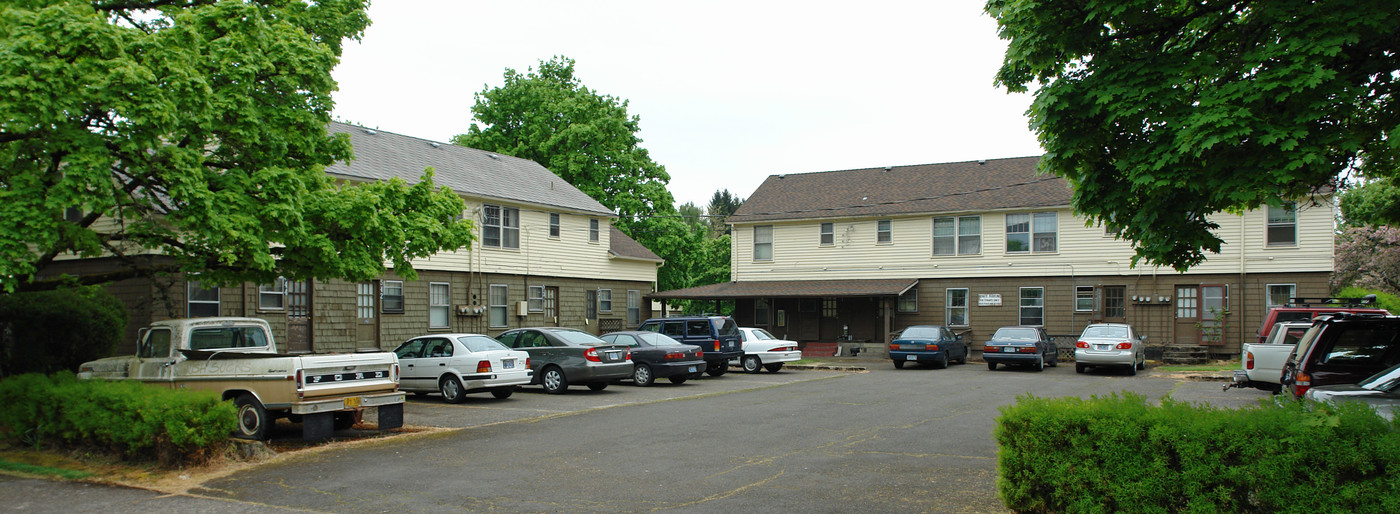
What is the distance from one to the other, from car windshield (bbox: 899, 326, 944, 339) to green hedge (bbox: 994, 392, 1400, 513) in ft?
66.7

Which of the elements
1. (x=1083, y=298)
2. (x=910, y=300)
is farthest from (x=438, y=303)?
(x=1083, y=298)

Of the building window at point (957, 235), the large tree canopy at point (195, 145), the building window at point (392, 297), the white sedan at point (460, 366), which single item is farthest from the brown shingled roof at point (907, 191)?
the large tree canopy at point (195, 145)

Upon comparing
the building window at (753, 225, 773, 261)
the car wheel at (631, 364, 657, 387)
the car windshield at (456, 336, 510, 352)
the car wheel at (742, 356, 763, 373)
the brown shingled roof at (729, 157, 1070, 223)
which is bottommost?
the car wheel at (742, 356, 763, 373)

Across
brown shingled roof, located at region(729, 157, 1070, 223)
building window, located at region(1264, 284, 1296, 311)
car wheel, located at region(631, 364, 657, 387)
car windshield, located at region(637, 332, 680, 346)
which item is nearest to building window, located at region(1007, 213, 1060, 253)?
brown shingled roof, located at region(729, 157, 1070, 223)

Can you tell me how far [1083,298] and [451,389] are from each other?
2259 centimetres

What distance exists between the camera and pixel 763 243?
120 ft

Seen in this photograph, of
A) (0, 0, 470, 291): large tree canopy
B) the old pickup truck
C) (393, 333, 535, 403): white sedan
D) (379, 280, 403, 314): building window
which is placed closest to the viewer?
(0, 0, 470, 291): large tree canopy

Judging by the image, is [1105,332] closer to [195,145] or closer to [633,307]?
[633,307]

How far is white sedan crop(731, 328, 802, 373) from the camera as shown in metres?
25.9

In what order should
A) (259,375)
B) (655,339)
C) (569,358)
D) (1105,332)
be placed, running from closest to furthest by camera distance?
1. (259,375)
2. (569,358)
3. (655,339)
4. (1105,332)

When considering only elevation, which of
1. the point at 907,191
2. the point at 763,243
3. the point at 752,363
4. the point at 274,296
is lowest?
the point at 752,363

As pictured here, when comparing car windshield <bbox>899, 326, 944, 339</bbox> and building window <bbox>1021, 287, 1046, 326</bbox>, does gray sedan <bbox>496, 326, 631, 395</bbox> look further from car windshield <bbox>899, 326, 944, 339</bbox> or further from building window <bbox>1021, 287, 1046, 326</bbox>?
building window <bbox>1021, 287, 1046, 326</bbox>

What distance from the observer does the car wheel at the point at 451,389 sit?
1714 cm

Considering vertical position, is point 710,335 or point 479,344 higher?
point 479,344
